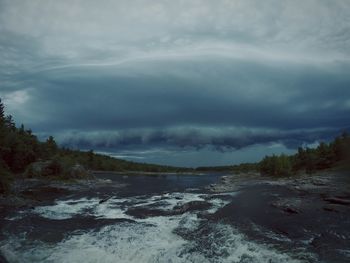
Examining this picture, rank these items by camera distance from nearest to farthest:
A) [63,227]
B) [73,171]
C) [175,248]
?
[175,248], [63,227], [73,171]

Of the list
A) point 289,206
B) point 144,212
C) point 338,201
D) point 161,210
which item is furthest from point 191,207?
point 338,201

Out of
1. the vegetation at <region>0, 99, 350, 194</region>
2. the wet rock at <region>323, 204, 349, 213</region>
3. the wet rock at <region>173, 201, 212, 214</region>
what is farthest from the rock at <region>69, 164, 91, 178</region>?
the wet rock at <region>323, 204, 349, 213</region>

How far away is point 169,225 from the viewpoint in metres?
41.7

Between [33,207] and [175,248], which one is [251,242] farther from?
[33,207]

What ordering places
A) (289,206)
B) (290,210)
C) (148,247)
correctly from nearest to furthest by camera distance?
(148,247) < (290,210) < (289,206)

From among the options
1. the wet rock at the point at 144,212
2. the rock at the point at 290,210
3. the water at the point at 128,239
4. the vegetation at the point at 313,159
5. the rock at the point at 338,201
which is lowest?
the wet rock at the point at 144,212

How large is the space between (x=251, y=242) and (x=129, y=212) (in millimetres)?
23933

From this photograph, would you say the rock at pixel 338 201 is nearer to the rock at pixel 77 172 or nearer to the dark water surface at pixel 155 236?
the dark water surface at pixel 155 236

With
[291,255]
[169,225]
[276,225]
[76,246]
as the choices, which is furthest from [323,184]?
[76,246]

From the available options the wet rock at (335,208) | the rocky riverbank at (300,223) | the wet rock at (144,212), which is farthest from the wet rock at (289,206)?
the wet rock at (144,212)

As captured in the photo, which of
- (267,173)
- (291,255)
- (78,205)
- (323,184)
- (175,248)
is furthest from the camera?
(267,173)

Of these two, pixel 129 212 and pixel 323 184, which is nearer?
pixel 129 212

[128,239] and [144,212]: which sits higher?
[128,239]

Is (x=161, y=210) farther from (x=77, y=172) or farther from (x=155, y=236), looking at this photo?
(x=77, y=172)
